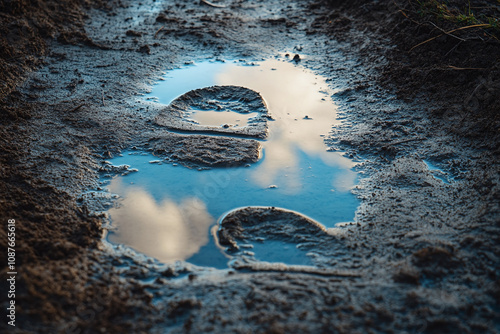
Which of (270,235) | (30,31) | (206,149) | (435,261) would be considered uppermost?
(30,31)

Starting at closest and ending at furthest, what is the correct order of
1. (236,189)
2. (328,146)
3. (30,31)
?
(236,189), (328,146), (30,31)

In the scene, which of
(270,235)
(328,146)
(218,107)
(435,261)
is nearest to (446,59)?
(328,146)

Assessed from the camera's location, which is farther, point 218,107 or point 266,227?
point 218,107

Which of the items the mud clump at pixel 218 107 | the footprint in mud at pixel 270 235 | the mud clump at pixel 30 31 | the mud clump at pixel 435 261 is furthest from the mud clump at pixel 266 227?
the mud clump at pixel 30 31

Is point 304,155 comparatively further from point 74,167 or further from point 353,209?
point 74,167

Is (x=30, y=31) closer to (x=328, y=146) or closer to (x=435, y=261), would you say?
(x=328, y=146)

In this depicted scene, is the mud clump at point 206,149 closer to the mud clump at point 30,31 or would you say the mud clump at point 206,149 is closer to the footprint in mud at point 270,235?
the footprint in mud at point 270,235
